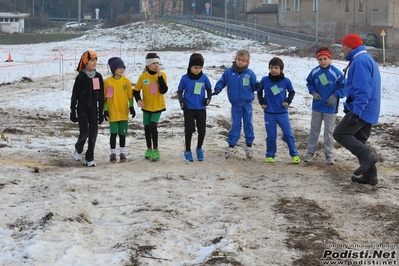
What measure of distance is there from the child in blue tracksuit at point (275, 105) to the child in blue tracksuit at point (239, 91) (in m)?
0.21

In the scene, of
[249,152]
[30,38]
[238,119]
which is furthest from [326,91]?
[30,38]

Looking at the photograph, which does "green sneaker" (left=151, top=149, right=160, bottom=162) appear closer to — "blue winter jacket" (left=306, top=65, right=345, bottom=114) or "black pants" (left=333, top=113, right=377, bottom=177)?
"blue winter jacket" (left=306, top=65, right=345, bottom=114)

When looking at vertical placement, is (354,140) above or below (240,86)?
below

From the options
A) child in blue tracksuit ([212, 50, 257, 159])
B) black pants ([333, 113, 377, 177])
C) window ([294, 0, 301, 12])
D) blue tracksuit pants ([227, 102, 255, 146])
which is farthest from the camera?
window ([294, 0, 301, 12])

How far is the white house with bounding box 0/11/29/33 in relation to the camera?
86.4 metres

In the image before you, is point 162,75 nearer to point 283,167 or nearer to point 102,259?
point 283,167

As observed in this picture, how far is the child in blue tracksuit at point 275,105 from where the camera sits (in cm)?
1006

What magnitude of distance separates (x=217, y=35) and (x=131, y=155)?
176 feet

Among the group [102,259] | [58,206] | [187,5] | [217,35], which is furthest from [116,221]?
[187,5]

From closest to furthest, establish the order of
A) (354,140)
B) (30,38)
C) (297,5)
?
(354,140) < (30,38) < (297,5)

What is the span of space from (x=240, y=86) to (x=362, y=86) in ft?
8.04

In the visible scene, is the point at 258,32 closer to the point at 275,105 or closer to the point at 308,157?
the point at 275,105

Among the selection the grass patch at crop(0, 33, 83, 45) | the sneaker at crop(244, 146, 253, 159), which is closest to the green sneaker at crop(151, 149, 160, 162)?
the sneaker at crop(244, 146, 253, 159)

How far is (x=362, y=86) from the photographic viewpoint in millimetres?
8172
